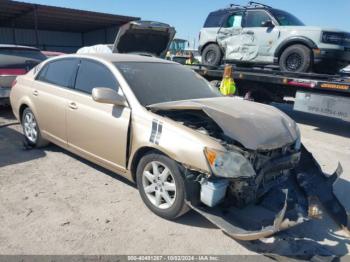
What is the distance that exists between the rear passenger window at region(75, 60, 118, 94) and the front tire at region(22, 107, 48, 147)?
51.9 inches

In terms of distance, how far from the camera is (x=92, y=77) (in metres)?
4.16

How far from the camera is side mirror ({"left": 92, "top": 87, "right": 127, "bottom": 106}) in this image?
351 centimetres

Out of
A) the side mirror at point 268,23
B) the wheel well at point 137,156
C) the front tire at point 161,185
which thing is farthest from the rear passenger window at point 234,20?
the front tire at point 161,185

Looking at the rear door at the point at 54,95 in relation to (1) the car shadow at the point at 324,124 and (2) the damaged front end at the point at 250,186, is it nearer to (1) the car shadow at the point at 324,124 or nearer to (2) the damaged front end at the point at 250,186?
(2) the damaged front end at the point at 250,186

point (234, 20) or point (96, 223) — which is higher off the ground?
point (234, 20)

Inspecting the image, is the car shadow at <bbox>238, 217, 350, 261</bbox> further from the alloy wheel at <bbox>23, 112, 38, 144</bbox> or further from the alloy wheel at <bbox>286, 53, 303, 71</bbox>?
the alloy wheel at <bbox>286, 53, 303, 71</bbox>

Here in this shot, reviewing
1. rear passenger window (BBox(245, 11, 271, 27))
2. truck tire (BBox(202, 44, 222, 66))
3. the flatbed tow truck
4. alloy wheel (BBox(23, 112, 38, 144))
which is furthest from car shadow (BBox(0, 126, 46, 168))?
rear passenger window (BBox(245, 11, 271, 27))

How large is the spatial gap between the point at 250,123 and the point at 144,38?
5.12 metres

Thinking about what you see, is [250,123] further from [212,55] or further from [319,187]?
[212,55]

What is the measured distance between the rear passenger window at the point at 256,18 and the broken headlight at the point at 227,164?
7715 millimetres

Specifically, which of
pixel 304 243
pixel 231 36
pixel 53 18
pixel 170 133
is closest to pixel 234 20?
pixel 231 36

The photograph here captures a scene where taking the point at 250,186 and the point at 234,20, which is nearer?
the point at 250,186

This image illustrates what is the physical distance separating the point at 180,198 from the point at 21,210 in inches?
68.3

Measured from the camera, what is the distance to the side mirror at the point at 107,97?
11.5 feet
